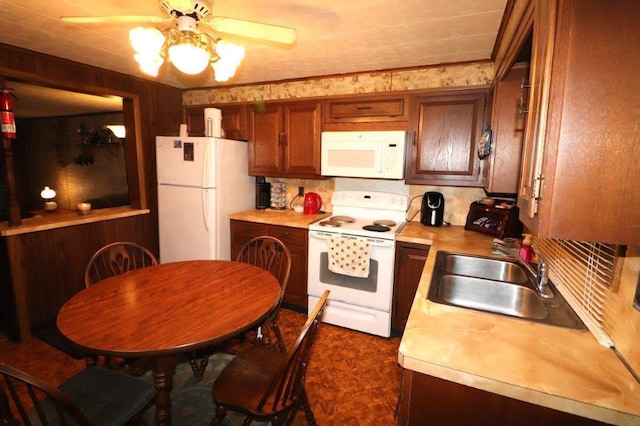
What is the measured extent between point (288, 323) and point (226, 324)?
154 centimetres

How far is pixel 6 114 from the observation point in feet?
7.29

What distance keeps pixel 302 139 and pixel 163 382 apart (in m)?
2.25

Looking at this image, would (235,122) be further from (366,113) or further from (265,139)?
(366,113)

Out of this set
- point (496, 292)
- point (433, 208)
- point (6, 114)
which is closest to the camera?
point (496, 292)

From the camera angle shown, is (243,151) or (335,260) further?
(243,151)

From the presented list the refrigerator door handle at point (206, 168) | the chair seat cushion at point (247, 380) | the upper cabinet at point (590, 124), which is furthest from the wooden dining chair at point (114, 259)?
the upper cabinet at point (590, 124)

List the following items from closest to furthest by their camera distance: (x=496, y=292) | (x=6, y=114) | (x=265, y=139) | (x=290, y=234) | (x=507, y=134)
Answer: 1. (x=496, y=292)
2. (x=507, y=134)
3. (x=6, y=114)
4. (x=290, y=234)
5. (x=265, y=139)

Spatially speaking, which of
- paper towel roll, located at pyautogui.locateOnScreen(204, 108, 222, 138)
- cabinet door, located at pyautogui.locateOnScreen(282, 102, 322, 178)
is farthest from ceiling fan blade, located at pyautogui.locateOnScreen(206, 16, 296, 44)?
paper towel roll, located at pyautogui.locateOnScreen(204, 108, 222, 138)

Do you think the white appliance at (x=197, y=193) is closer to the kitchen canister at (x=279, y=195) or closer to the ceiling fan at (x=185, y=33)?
the kitchen canister at (x=279, y=195)

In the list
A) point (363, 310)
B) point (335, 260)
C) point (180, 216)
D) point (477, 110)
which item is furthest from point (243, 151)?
point (477, 110)

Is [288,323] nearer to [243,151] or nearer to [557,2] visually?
[243,151]

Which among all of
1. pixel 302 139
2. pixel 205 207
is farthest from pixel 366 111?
pixel 205 207

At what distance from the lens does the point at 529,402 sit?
2.56ft

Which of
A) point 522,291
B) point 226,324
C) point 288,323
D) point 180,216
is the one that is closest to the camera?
point 226,324
